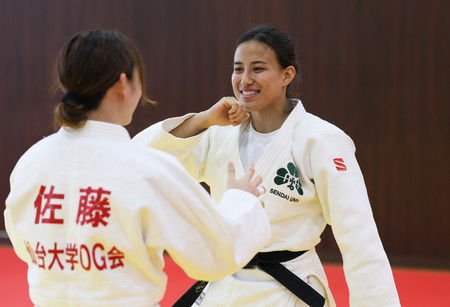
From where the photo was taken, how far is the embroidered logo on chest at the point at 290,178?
2066 mm

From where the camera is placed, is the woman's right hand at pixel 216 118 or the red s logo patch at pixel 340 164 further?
the woman's right hand at pixel 216 118

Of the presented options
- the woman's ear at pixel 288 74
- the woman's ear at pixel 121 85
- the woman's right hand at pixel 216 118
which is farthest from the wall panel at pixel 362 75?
the woman's ear at pixel 121 85

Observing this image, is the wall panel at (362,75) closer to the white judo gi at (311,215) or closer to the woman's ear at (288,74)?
the woman's ear at (288,74)

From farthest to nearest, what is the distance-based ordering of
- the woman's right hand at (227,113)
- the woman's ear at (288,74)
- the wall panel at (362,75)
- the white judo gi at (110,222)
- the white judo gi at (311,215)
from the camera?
the wall panel at (362,75)
the woman's ear at (288,74)
the woman's right hand at (227,113)
the white judo gi at (311,215)
the white judo gi at (110,222)

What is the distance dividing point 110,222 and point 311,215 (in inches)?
38.5

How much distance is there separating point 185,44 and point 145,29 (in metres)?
0.47

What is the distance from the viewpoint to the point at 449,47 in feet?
16.3

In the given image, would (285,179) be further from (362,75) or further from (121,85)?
(362,75)

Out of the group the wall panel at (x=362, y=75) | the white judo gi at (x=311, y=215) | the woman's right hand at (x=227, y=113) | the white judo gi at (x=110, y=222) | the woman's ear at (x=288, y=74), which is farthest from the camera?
the wall panel at (x=362, y=75)

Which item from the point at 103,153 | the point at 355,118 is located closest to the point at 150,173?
the point at 103,153

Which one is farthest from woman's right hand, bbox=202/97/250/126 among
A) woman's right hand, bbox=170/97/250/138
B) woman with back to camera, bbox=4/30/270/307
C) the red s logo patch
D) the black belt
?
woman with back to camera, bbox=4/30/270/307

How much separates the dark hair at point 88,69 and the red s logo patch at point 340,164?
2.99 feet

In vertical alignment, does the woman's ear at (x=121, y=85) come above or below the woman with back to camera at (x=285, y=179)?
above

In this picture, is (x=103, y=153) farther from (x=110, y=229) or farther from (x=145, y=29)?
(x=145, y=29)
